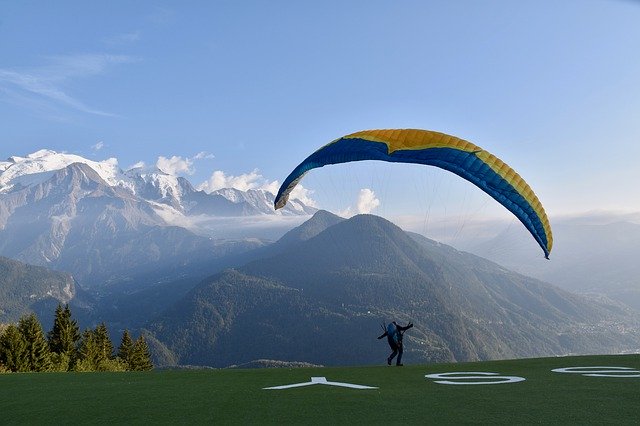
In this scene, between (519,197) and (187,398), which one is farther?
(519,197)

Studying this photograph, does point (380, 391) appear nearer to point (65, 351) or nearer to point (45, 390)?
point (45, 390)

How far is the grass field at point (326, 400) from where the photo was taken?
13.9 metres

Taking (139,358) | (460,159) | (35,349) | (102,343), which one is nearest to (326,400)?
(460,159)

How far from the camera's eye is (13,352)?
169 ft

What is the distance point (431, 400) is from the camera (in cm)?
1585

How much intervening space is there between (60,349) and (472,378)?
59346 mm

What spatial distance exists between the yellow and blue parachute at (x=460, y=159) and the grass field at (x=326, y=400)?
686 cm

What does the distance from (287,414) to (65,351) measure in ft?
198

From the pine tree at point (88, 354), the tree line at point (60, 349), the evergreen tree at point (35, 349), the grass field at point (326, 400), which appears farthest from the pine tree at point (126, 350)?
the grass field at point (326, 400)

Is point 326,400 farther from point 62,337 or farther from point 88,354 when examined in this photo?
point 62,337

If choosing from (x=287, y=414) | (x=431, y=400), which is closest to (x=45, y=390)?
(x=287, y=414)

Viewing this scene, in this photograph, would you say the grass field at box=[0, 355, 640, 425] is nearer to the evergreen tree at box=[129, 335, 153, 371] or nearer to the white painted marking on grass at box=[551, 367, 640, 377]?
the white painted marking on grass at box=[551, 367, 640, 377]

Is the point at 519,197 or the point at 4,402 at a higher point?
the point at 519,197

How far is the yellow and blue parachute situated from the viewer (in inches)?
1014
